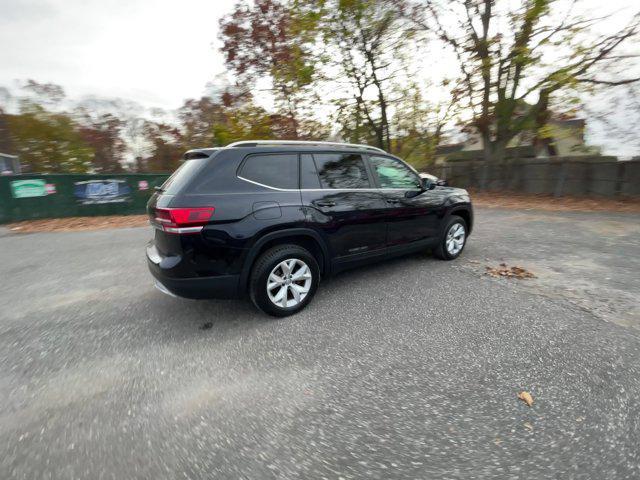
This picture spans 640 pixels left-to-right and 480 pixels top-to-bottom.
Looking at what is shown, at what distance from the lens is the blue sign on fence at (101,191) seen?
36.3 ft

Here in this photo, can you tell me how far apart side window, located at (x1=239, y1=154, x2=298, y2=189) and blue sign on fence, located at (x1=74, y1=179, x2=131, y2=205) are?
10595mm

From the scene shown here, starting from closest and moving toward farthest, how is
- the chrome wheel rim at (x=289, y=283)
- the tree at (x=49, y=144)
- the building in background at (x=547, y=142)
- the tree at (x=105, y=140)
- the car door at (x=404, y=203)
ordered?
1. the chrome wheel rim at (x=289, y=283)
2. the car door at (x=404, y=203)
3. the building in background at (x=547, y=142)
4. the tree at (x=105, y=140)
5. the tree at (x=49, y=144)

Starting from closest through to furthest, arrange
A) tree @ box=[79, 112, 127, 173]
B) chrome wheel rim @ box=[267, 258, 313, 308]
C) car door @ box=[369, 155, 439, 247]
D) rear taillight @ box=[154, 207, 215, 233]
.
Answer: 1. rear taillight @ box=[154, 207, 215, 233]
2. chrome wheel rim @ box=[267, 258, 313, 308]
3. car door @ box=[369, 155, 439, 247]
4. tree @ box=[79, 112, 127, 173]

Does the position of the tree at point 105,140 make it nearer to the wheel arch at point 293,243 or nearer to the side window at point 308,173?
the side window at point 308,173

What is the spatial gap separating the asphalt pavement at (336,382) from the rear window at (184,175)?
52.4 inches

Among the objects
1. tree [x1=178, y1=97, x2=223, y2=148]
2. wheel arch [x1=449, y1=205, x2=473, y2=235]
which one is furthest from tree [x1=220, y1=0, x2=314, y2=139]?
wheel arch [x1=449, y1=205, x2=473, y2=235]

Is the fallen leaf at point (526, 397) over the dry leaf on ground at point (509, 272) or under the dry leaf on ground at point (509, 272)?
over

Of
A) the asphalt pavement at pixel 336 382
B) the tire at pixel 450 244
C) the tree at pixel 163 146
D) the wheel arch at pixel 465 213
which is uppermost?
the tree at pixel 163 146

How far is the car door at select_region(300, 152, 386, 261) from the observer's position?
11.6ft

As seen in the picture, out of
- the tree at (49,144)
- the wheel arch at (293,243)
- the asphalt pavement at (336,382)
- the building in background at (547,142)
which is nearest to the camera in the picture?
the asphalt pavement at (336,382)

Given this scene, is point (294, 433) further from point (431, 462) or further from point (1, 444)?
point (1, 444)

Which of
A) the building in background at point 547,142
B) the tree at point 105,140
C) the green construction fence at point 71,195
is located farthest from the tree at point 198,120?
the building in background at point 547,142

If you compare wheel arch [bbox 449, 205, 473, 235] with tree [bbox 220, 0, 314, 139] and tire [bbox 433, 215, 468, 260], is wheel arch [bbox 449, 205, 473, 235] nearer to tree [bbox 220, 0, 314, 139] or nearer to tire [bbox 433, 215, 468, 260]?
tire [bbox 433, 215, 468, 260]

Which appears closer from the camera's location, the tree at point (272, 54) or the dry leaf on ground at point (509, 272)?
the dry leaf on ground at point (509, 272)
